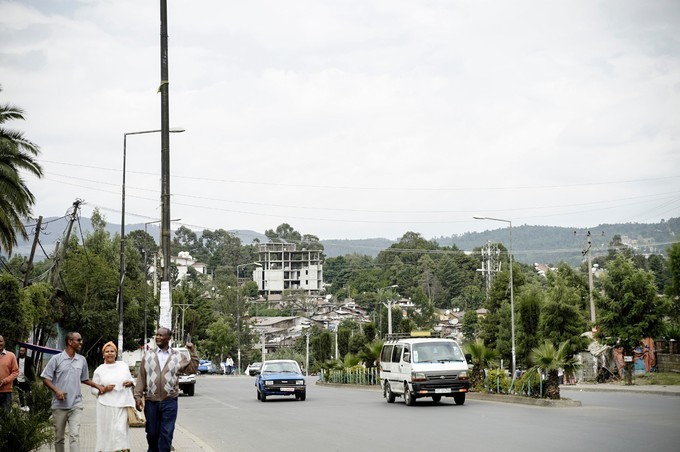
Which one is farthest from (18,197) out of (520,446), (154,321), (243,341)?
(243,341)

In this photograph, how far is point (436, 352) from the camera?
95.6 feet

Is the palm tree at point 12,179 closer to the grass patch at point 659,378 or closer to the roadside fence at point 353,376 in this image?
the roadside fence at point 353,376

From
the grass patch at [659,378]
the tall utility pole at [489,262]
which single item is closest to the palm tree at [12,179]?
the grass patch at [659,378]

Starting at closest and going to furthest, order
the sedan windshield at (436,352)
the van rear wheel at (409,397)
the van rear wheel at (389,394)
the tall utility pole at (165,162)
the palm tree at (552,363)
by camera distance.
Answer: the tall utility pole at (165,162)
the palm tree at (552,363)
the van rear wheel at (409,397)
the sedan windshield at (436,352)
the van rear wheel at (389,394)

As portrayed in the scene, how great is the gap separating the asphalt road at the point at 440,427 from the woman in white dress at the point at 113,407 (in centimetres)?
467

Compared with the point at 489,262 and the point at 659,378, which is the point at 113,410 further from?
the point at 489,262

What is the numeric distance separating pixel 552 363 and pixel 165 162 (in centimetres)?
1387

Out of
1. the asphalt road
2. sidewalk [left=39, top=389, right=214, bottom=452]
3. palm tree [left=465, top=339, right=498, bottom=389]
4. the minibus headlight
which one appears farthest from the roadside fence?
sidewalk [left=39, top=389, right=214, bottom=452]

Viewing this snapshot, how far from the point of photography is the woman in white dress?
483 inches

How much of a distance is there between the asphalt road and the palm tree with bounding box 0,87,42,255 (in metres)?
10.2

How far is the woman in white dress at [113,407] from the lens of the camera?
12.3m

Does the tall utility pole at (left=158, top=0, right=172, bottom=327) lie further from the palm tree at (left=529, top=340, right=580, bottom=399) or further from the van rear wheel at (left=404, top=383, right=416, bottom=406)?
the palm tree at (left=529, top=340, right=580, bottom=399)

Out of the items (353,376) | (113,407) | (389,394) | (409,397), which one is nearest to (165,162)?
(113,407)

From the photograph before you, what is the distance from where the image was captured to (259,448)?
16.9 metres
